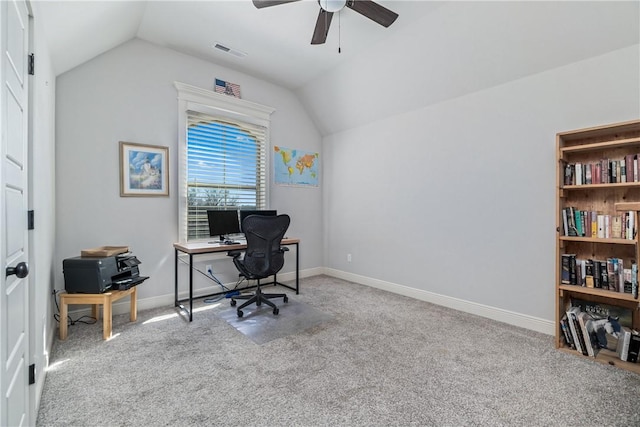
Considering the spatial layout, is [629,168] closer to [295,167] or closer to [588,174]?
[588,174]

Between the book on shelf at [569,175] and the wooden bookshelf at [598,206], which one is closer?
the wooden bookshelf at [598,206]

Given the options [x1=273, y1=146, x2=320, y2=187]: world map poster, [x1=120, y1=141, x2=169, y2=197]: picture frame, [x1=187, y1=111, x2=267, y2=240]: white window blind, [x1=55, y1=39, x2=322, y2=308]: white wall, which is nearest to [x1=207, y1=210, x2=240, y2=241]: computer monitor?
[x1=187, y1=111, x2=267, y2=240]: white window blind

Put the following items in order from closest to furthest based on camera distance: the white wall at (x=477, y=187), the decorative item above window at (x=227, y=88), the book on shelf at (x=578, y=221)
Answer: the book on shelf at (x=578, y=221)
the white wall at (x=477, y=187)
the decorative item above window at (x=227, y=88)

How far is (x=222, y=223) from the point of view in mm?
3527

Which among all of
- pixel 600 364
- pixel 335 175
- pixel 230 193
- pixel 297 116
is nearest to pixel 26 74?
pixel 230 193

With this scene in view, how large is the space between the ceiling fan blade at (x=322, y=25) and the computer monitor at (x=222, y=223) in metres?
2.17

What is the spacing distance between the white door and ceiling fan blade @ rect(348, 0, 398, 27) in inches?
79.3

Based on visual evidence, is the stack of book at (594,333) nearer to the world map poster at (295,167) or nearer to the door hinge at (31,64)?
the world map poster at (295,167)

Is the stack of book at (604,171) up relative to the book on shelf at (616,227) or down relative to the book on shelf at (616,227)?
up

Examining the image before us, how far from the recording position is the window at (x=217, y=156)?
3.49m

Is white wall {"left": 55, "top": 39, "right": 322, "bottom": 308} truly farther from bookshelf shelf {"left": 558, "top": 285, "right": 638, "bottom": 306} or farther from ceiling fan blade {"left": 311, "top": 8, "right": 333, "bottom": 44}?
bookshelf shelf {"left": 558, "top": 285, "right": 638, "bottom": 306}

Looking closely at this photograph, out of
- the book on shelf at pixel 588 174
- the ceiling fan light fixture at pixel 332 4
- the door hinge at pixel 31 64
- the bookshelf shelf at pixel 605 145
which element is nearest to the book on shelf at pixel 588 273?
the book on shelf at pixel 588 174

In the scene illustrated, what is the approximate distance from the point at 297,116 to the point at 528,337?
13.3 ft

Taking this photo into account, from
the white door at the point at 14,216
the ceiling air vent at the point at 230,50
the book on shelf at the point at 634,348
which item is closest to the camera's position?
the white door at the point at 14,216
